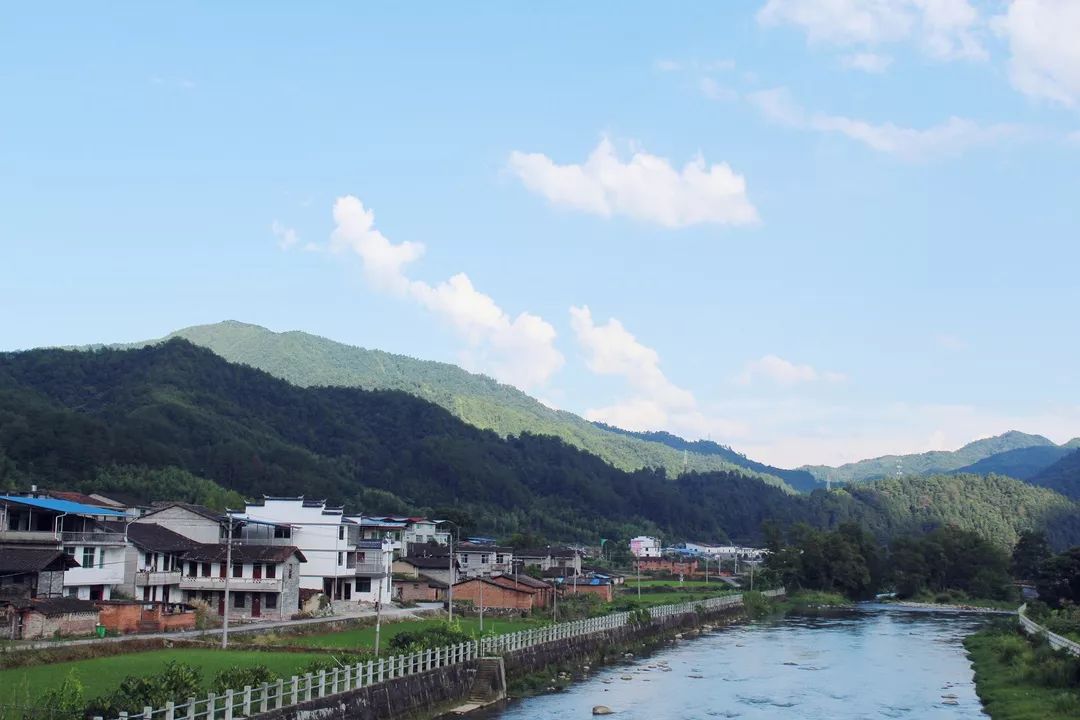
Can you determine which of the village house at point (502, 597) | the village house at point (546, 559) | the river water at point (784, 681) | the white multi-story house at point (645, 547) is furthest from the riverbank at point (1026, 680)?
the white multi-story house at point (645, 547)

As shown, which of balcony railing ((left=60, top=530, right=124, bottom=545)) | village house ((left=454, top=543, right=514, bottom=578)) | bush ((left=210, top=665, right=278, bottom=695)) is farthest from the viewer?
village house ((left=454, top=543, right=514, bottom=578))

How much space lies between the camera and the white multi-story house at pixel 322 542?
7238 centimetres

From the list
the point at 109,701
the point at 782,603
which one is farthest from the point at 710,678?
the point at 782,603

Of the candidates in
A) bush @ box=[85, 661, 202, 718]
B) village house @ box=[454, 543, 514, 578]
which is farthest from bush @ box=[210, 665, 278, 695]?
village house @ box=[454, 543, 514, 578]

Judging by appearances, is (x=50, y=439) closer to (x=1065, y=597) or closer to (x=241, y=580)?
(x=241, y=580)

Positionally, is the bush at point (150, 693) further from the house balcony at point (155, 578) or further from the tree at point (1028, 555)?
the tree at point (1028, 555)

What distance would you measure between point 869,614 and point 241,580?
66856 mm

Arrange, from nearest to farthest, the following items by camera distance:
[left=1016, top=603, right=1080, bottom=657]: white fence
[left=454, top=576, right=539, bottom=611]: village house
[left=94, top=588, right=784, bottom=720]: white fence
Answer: [left=94, top=588, right=784, bottom=720]: white fence
[left=1016, top=603, right=1080, bottom=657]: white fence
[left=454, top=576, right=539, bottom=611]: village house

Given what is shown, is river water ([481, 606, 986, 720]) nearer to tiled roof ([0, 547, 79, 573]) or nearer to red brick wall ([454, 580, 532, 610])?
red brick wall ([454, 580, 532, 610])

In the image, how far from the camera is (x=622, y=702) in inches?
1716

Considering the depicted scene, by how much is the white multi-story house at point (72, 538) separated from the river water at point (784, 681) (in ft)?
83.8

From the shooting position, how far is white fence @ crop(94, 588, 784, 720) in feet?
83.9

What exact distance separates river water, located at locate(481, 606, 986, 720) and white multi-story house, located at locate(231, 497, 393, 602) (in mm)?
23438

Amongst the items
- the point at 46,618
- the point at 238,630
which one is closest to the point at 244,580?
the point at 238,630
